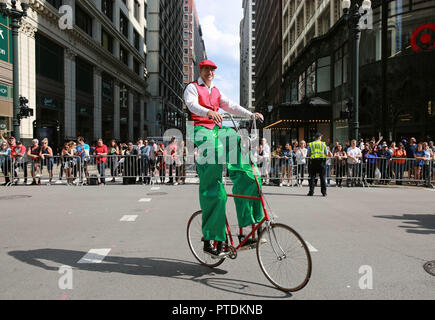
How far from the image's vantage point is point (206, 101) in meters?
4.41

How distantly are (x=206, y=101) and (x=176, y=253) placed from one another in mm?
2082

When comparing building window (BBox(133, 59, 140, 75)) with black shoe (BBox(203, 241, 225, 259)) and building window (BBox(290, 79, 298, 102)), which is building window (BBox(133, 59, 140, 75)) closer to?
building window (BBox(290, 79, 298, 102))

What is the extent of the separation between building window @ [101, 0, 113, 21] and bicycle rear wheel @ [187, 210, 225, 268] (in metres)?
34.9

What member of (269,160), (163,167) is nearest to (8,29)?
(163,167)

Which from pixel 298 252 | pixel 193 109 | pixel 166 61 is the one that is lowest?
pixel 298 252

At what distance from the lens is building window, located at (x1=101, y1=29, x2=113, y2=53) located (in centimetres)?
3541

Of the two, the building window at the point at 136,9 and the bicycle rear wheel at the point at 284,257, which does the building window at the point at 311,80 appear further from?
the bicycle rear wheel at the point at 284,257

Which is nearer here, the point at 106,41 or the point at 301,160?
the point at 301,160

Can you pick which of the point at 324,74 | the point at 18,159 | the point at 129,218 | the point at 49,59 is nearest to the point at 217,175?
the point at 129,218

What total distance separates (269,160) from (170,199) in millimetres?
6346

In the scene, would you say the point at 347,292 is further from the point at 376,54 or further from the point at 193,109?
the point at 376,54

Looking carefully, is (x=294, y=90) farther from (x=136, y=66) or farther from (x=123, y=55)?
(x=136, y=66)
